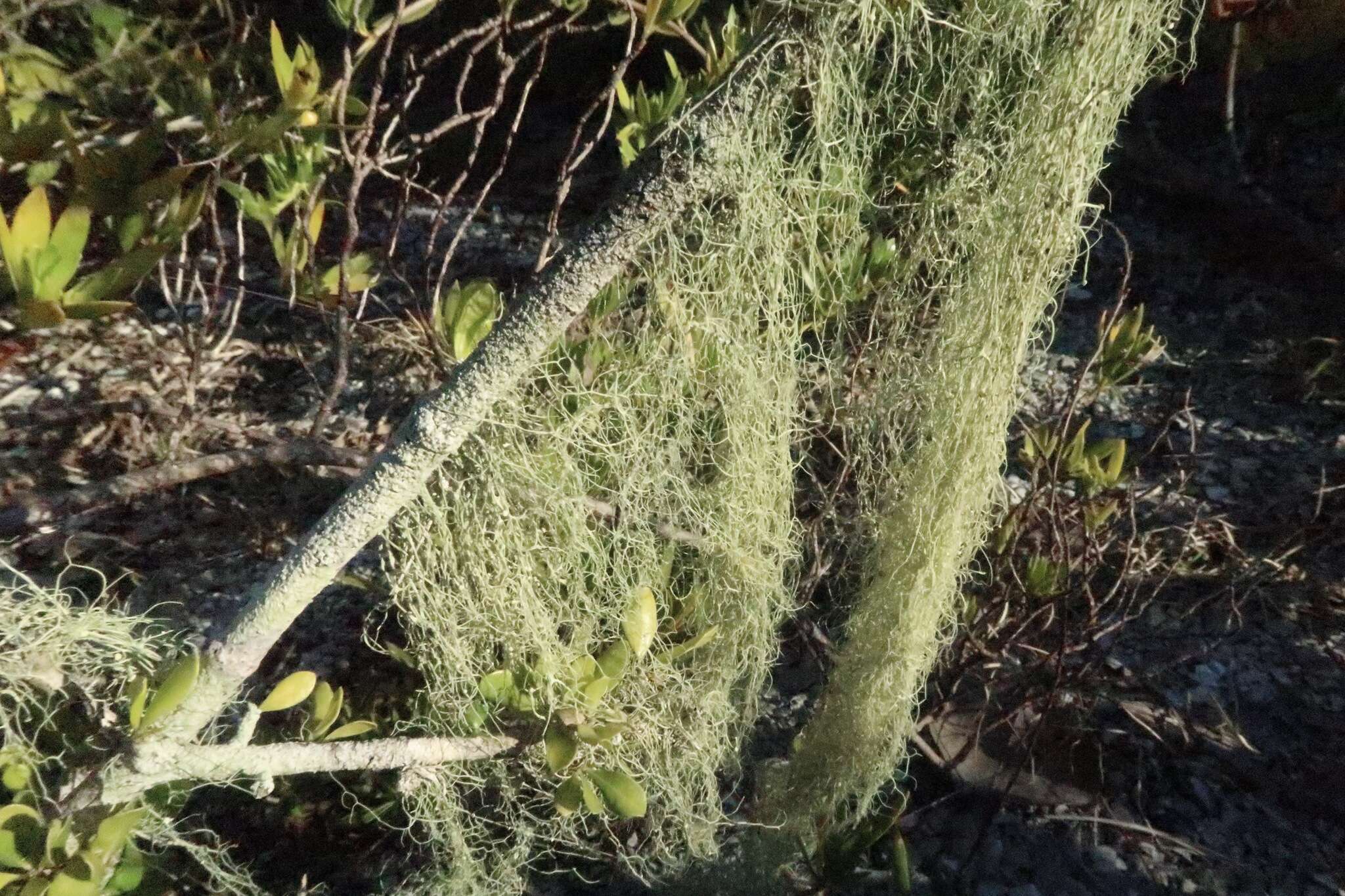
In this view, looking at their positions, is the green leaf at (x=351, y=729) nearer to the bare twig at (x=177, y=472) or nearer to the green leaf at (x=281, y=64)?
the bare twig at (x=177, y=472)

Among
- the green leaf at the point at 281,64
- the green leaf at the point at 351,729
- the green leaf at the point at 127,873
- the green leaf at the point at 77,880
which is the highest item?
the green leaf at the point at 281,64

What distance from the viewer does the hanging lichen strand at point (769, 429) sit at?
70cm

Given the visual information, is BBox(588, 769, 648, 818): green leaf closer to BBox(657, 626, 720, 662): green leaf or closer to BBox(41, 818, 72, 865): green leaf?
BBox(657, 626, 720, 662): green leaf

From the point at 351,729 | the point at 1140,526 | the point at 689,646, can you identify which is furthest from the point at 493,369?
the point at 1140,526

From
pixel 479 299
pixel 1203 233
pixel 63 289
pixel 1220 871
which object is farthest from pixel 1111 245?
pixel 63 289

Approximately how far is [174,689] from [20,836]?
0.21 meters

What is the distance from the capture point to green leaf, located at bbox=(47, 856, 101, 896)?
0.77m

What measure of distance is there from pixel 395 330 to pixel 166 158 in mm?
529

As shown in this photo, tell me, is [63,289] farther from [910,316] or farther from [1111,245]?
[1111,245]

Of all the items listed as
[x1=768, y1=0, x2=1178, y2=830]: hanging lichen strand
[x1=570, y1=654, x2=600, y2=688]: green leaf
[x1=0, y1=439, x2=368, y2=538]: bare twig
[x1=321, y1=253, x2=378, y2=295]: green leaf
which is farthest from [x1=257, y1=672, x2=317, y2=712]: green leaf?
[x1=321, y1=253, x2=378, y2=295]: green leaf

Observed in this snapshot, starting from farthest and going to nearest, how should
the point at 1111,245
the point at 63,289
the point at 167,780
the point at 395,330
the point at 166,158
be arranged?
1. the point at 1111,245
2. the point at 395,330
3. the point at 166,158
4. the point at 63,289
5. the point at 167,780

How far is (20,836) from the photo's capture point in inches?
31.6

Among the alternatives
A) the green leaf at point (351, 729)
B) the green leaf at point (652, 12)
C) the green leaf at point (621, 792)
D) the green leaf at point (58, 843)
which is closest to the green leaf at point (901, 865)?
the green leaf at point (621, 792)

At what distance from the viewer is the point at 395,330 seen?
189 cm
